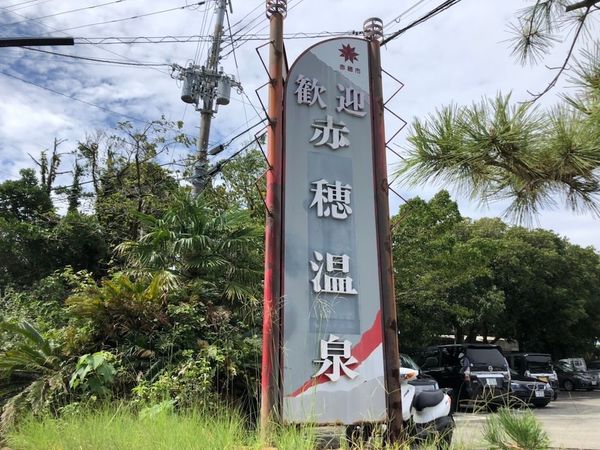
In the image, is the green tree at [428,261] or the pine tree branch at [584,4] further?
the green tree at [428,261]

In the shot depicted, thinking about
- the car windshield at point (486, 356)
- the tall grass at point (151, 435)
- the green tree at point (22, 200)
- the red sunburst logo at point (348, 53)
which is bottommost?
the tall grass at point (151, 435)

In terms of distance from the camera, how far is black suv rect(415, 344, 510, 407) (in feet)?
45.3

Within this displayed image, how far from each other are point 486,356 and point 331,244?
408 inches

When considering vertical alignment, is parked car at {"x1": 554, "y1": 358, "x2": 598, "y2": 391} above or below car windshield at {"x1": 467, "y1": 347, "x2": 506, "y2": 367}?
below

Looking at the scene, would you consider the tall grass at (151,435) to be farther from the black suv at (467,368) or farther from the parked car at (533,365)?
the parked car at (533,365)

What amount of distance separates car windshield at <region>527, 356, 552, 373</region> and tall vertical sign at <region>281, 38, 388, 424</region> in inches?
639

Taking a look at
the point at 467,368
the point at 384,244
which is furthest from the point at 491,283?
the point at 384,244

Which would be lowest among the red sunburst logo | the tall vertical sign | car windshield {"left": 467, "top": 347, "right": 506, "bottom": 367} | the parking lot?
the parking lot

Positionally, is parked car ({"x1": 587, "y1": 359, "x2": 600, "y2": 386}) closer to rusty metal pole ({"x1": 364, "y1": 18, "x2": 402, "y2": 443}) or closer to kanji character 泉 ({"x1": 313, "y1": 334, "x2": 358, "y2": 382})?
rusty metal pole ({"x1": 364, "y1": 18, "x2": 402, "y2": 443})

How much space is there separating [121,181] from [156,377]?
11954 mm

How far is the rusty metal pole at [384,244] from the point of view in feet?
18.7

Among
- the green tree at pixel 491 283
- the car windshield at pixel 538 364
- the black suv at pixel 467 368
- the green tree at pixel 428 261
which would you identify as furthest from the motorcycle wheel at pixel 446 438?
the car windshield at pixel 538 364

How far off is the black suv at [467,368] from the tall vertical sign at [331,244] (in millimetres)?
8906

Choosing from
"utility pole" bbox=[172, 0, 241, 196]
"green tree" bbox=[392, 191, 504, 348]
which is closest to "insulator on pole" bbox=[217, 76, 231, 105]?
"utility pole" bbox=[172, 0, 241, 196]
